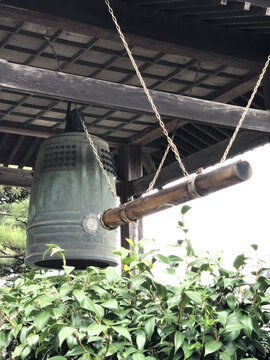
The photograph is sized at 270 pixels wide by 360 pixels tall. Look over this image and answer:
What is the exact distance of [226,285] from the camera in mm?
2750

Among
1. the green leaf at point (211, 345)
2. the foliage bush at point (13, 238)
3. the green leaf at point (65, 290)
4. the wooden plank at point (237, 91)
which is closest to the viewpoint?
the green leaf at point (211, 345)

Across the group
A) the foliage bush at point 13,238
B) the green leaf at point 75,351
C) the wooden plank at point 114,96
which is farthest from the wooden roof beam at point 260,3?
the foliage bush at point 13,238

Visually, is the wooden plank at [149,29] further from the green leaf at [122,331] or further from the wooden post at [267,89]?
the green leaf at [122,331]

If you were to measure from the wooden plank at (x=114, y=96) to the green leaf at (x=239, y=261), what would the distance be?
1681 millimetres

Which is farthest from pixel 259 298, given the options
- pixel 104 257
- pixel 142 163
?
pixel 142 163

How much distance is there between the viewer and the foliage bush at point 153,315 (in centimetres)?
262

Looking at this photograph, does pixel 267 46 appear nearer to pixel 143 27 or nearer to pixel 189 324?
pixel 143 27

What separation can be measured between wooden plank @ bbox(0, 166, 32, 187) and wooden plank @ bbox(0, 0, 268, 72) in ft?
9.61

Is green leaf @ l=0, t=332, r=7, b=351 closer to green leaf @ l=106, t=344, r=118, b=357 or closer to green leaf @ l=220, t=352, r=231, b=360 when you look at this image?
green leaf @ l=106, t=344, r=118, b=357

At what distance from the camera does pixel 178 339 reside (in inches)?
102

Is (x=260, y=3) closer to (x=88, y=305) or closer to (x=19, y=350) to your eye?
(x=88, y=305)

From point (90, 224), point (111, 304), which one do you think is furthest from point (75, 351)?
point (90, 224)

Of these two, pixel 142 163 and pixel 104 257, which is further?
pixel 142 163

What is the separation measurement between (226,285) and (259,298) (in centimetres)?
14
